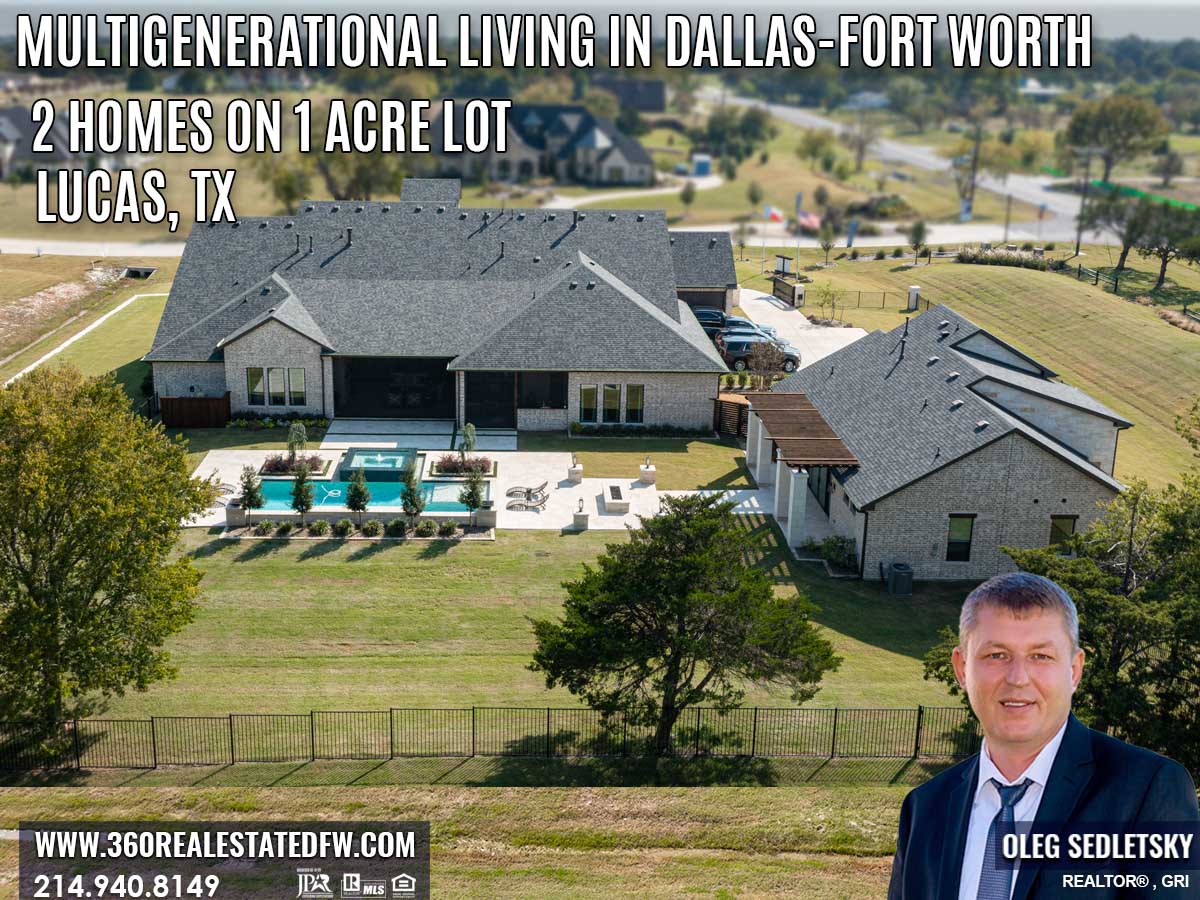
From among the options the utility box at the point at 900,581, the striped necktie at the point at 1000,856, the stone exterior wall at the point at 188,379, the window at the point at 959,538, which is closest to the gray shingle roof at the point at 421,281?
the stone exterior wall at the point at 188,379

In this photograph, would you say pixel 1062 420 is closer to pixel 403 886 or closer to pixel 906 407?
pixel 906 407

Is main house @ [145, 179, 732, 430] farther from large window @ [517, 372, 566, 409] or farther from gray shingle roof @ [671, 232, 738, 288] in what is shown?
gray shingle roof @ [671, 232, 738, 288]

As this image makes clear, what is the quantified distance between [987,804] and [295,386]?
4883 centimetres

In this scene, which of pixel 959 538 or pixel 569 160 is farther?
pixel 569 160

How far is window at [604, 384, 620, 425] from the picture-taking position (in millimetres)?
52194

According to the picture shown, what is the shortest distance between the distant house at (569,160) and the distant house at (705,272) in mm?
68108

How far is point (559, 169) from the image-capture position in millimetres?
137750

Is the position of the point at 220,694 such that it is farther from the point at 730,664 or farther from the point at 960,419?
the point at 960,419

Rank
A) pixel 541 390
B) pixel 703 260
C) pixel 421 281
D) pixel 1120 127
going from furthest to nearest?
pixel 1120 127, pixel 703 260, pixel 421 281, pixel 541 390

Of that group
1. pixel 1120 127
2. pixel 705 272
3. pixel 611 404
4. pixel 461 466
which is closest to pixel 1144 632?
pixel 461 466

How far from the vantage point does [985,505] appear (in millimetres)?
37719

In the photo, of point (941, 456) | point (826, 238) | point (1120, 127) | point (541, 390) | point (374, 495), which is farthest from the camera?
point (1120, 127)

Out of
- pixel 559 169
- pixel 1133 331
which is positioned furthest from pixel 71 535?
pixel 559 169

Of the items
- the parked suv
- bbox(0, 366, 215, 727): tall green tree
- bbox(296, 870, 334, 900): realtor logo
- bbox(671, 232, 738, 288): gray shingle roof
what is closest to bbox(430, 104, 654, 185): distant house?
bbox(671, 232, 738, 288): gray shingle roof
